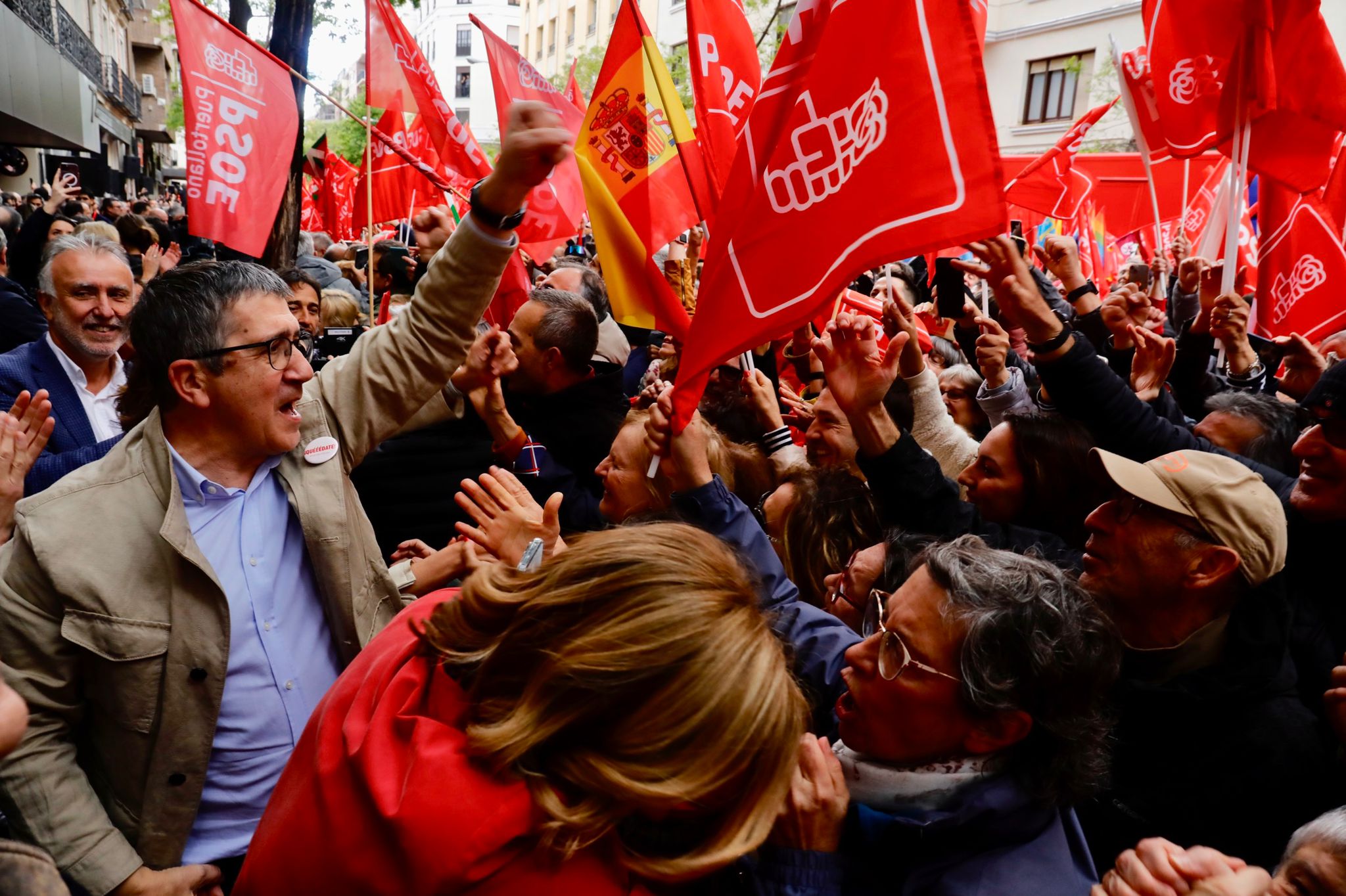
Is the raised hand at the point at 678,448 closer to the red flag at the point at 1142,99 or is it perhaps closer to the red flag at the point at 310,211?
the red flag at the point at 1142,99

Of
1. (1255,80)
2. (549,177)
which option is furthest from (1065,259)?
(549,177)

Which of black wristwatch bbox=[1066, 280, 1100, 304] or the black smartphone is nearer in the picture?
black wristwatch bbox=[1066, 280, 1100, 304]

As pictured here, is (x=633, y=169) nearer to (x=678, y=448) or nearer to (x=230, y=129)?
(x=678, y=448)

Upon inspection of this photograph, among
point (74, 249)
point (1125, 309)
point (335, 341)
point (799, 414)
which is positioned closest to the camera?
point (74, 249)

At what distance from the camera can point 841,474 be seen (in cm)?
310

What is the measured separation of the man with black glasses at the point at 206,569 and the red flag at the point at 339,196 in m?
13.1

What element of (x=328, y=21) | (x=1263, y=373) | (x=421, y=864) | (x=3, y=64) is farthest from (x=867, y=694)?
(x=3, y=64)

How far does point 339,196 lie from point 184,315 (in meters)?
13.6

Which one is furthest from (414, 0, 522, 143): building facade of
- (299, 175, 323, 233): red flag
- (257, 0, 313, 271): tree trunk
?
(257, 0, 313, 271): tree trunk

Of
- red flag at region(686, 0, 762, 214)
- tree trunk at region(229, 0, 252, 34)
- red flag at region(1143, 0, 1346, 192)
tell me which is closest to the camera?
red flag at region(686, 0, 762, 214)

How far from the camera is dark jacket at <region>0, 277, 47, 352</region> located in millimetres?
4934

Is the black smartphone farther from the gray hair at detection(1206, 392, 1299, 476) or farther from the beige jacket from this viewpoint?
the gray hair at detection(1206, 392, 1299, 476)

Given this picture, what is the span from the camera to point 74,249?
3.93 m

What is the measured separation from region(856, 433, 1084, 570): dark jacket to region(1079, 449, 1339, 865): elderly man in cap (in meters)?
0.37
